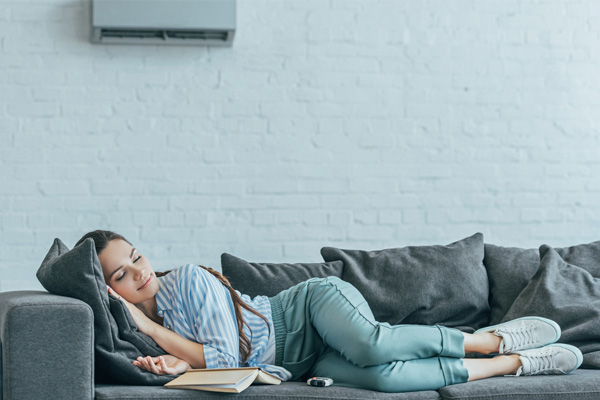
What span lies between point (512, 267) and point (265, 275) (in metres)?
0.97

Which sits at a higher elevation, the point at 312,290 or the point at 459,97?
the point at 459,97

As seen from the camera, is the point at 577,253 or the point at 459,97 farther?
the point at 459,97

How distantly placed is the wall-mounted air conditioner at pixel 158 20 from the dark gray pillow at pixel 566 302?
1.69m

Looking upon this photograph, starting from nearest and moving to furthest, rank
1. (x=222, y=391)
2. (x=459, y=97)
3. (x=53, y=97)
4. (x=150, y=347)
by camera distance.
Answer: (x=222, y=391) < (x=150, y=347) < (x=53, y=97) < (x=459, y=97)

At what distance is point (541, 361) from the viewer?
2.33 m

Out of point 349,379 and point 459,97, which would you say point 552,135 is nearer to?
point 459,97

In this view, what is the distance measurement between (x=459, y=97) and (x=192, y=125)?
128 centimetres

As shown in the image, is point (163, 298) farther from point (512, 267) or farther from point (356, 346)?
point (512, 267)

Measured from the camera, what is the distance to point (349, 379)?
7.23ft

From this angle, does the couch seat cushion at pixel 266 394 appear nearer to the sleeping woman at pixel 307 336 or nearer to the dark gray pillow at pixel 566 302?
the sleeping woman at pixel 307 336

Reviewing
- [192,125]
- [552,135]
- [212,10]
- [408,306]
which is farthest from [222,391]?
[552,135]

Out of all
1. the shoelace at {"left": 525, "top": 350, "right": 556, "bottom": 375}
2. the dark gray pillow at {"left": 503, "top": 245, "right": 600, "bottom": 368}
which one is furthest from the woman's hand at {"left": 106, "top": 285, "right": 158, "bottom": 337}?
the dark gray pillow at {"left": 503, "top": 245, "right": 600, "bottom": 368}

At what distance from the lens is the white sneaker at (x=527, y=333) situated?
2398 mm


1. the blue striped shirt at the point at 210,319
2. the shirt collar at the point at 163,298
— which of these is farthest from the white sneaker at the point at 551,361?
Answer: the shirt collar at the point at 163,298
